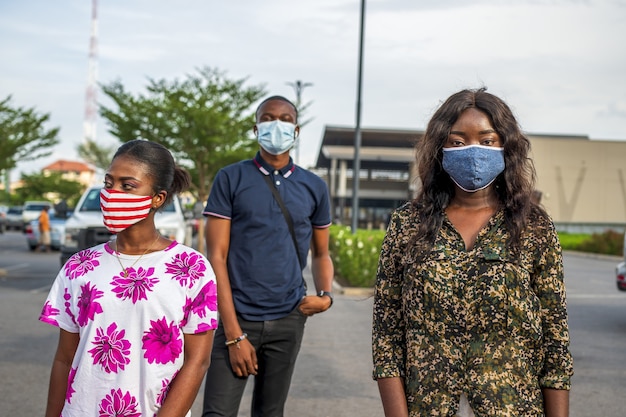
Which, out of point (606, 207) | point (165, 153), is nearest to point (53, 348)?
point (165, 153)

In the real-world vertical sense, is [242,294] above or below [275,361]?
above

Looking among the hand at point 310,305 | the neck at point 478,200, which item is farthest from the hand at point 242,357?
the neck at point 478,200

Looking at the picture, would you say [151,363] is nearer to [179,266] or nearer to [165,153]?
[179,266]

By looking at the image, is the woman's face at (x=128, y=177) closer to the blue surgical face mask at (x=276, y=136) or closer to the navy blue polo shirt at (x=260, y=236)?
the navy blue polo shirt at (x=260, y=236)

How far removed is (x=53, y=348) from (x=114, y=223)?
7.20 m

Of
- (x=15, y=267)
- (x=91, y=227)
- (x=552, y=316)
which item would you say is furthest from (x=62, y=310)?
(x=15, y=267)

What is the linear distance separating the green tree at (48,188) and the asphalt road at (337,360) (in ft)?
212

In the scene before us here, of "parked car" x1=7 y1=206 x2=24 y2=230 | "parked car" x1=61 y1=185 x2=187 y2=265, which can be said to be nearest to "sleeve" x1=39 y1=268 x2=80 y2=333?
"parked car" x1=61 y1=185 x2=187 y2=265

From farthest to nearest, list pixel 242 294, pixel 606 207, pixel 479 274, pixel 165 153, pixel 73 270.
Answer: pixel 606 207 → pixel 242 294 → pixel 165 153 → pixel 73 270 → pixel 479 274

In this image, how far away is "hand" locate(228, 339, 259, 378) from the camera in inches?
158

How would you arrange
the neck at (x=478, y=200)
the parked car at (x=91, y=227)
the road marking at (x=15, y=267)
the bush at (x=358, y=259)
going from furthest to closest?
the road marking at (x=15, y=267), the bush at (x=358, y=259), the parked car at (x=91, y=227), the neck at (x=478, y=200)

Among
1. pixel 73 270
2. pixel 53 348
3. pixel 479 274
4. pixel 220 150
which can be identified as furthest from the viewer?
pixel 220 150

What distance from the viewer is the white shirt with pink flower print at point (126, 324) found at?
2777 millimetres

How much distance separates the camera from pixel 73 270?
2.87m
